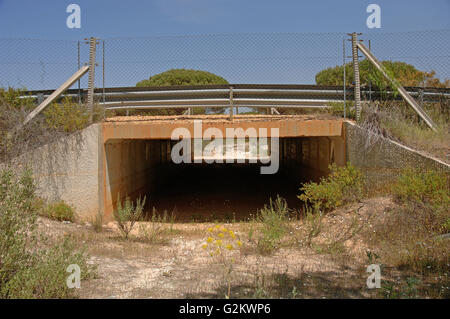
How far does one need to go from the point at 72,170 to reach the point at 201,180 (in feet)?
31.7

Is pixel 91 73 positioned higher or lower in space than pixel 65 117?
higher

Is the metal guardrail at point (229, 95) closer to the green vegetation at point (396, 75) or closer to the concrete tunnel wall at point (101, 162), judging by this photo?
the green vegetation at point (396, 75)

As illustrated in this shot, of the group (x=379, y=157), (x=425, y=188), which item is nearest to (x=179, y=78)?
(x=379, y=157)

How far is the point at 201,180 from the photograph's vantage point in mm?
17953

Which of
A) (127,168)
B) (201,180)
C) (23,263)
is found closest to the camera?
(23,263)

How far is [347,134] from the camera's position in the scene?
28.7 feet

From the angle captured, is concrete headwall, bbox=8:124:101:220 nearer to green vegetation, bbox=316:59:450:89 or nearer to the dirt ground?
the dirt ground

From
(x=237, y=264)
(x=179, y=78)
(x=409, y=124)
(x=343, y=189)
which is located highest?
(x=179, y=78)

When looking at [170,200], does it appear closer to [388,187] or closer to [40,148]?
[40,148]

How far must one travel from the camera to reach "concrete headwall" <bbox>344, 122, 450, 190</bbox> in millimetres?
7174

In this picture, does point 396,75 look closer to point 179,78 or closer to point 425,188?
point 425,188

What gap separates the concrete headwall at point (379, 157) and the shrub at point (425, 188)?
0.22 meters

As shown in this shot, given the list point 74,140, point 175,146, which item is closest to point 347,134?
point 74,140

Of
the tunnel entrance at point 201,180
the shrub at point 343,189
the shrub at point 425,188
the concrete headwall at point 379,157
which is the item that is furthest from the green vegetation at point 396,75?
the shrub at point 425,188
